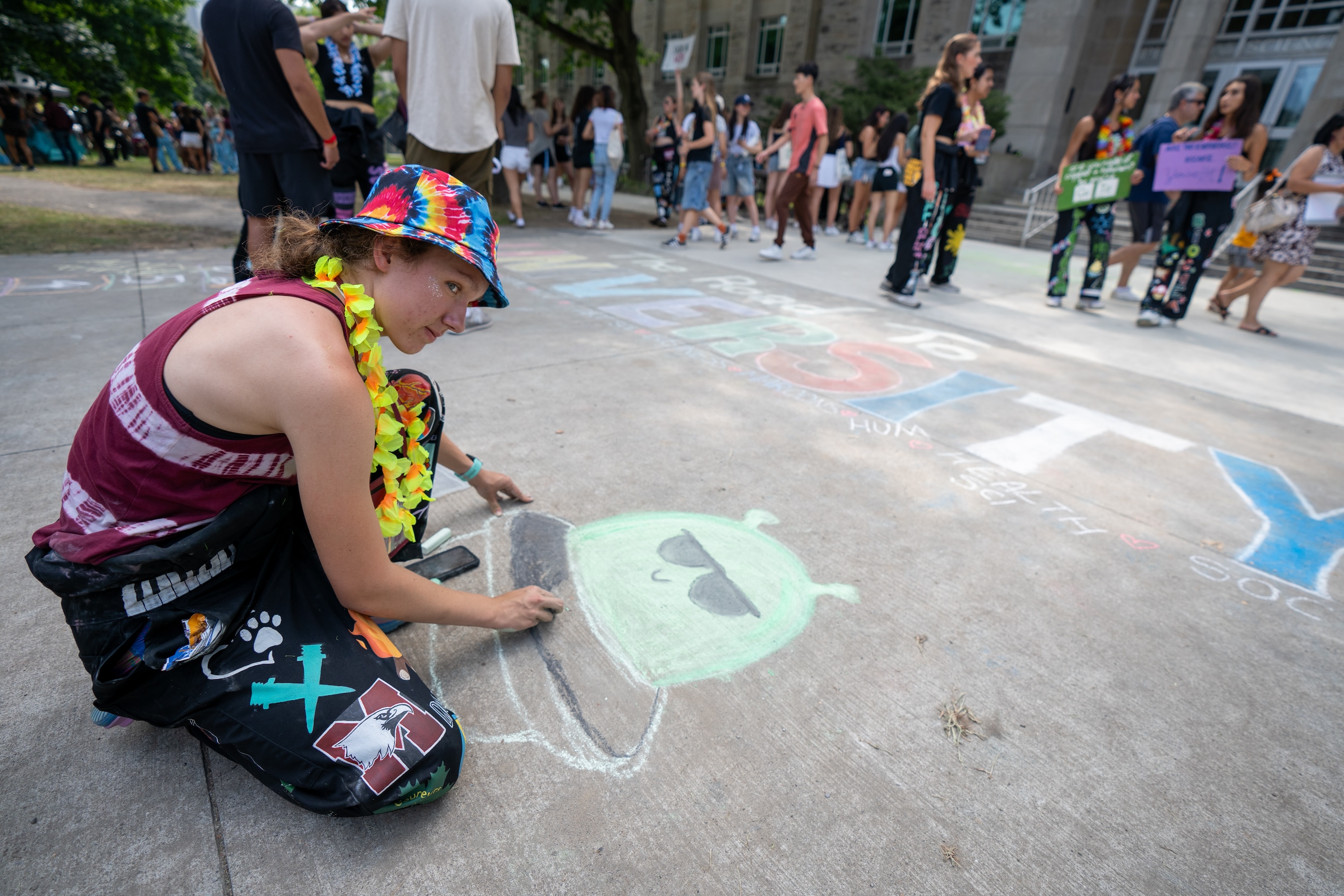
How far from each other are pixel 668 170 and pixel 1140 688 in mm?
9245

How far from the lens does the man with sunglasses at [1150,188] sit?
555 cm

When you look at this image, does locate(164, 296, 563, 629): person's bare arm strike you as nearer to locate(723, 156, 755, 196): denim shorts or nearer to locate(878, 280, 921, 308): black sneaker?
locate(878, 280, 921, 308): black sneaker

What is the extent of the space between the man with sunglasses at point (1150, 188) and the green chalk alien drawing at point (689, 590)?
5.65 metres

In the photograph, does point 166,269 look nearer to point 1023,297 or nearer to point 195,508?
point 195,508

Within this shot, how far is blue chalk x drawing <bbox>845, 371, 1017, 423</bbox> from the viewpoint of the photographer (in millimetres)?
3377

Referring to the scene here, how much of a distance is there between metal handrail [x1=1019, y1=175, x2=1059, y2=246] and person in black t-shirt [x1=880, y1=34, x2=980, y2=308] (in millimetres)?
6500

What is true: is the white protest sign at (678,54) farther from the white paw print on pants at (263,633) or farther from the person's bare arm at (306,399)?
the white paw print on pants at (263,633)

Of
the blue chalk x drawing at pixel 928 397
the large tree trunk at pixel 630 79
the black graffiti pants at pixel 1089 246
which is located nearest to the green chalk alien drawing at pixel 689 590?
the blue chalk x drawing at pixel 928 397

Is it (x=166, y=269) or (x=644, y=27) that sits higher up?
(x=644, y=27)

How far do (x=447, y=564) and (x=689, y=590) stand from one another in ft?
2.42

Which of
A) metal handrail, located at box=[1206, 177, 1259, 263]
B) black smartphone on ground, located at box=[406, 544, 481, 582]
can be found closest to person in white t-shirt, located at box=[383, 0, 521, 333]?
black smartphone on ground, located at box=[406, 544, 481, 582]

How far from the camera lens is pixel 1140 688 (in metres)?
1.72

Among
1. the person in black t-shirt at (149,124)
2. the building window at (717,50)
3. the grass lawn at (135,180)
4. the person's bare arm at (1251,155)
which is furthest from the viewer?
the building window at (717,50)

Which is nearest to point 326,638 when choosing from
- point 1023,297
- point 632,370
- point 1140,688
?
point 1140,688
